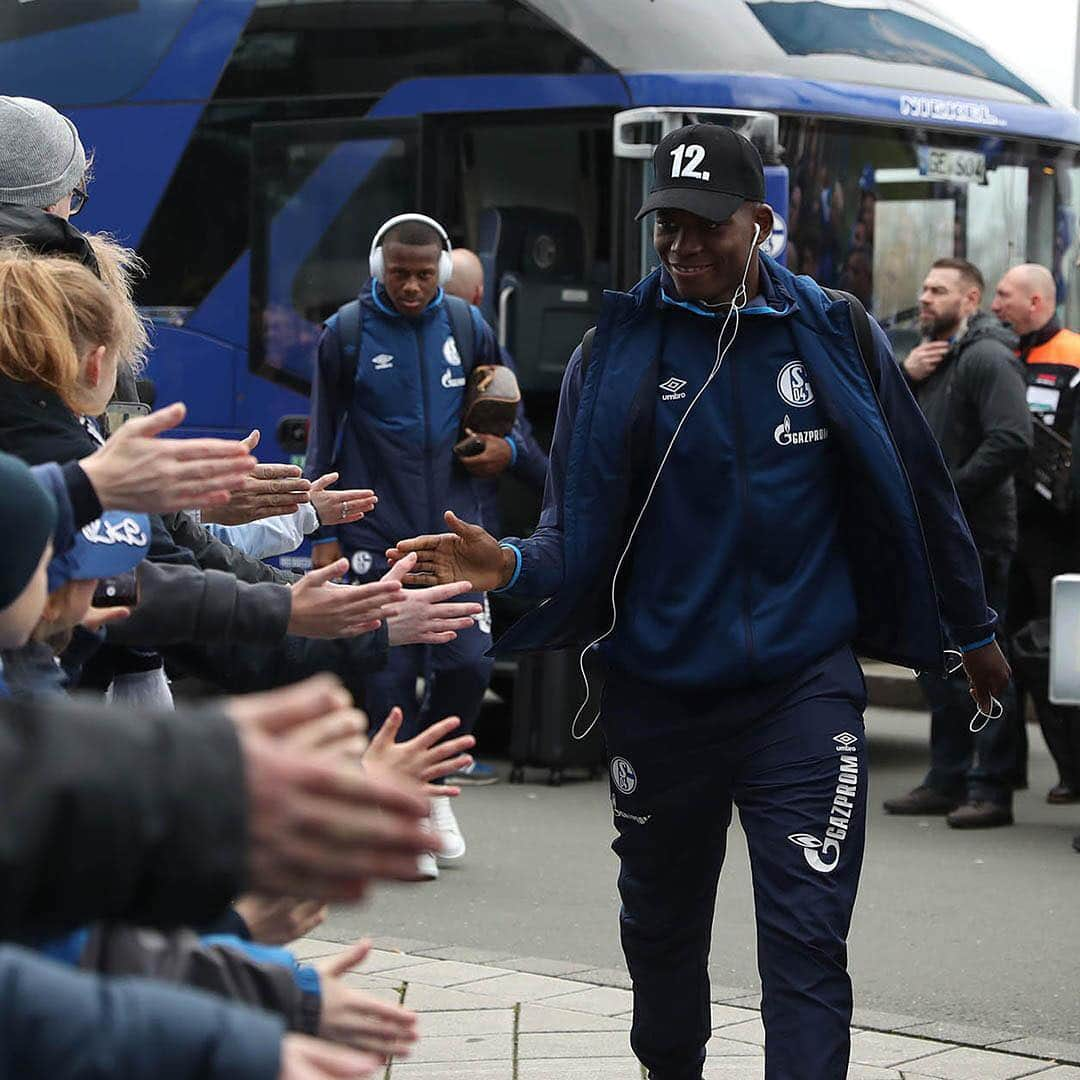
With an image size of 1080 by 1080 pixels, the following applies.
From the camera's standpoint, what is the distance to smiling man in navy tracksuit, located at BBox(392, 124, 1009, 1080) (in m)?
4.36

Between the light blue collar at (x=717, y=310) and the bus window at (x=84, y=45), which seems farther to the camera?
the bus window at (x=84, y=45)

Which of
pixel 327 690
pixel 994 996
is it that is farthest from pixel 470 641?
pixel 327 690

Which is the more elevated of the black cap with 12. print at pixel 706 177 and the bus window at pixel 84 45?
the bus window at pixel 84 45

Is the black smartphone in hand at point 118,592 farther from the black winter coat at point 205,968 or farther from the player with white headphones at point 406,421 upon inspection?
the player with white headphones at point 406,421

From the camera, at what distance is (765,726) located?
4.37m

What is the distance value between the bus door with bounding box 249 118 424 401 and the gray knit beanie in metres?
5.72

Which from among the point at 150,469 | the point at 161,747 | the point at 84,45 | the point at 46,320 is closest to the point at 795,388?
the point at 46,320

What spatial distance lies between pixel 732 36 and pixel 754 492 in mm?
5869

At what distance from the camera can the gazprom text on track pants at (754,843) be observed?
417 cm

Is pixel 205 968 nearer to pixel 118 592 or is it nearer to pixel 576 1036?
pixel 118 592

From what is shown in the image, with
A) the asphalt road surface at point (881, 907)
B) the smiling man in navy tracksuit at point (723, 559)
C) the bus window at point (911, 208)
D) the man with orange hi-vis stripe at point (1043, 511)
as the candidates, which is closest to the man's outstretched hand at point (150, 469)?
the smiling man in navy tracksuit at point (723, 559)

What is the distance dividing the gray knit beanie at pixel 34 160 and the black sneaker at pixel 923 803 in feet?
17.8

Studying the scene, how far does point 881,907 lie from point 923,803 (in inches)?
72.0

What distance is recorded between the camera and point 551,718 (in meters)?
9.58
